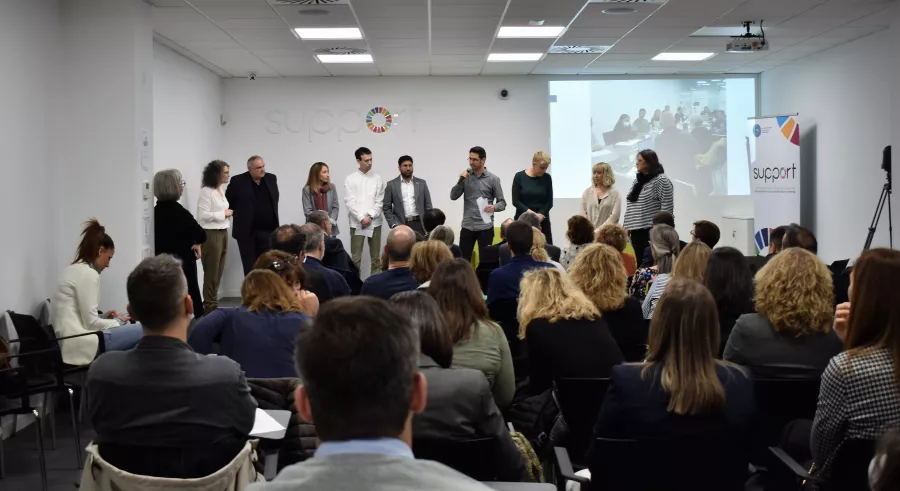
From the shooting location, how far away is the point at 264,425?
2.68 m

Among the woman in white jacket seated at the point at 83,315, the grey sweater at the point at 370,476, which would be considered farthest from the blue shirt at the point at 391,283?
the grey sweater at the point at 370,476

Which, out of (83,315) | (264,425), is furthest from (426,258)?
(264,425)

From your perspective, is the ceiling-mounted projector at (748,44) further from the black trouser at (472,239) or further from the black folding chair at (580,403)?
the black folding chair at (580,403)

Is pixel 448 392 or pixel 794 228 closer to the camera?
pixel 448 392

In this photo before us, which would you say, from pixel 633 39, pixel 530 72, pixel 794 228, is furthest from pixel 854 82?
pixel 794 228

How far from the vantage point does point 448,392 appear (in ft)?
8.43

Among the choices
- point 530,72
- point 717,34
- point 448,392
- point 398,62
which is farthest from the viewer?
point 530,72

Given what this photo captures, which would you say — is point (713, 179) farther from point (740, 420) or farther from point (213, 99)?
point (740, 420)

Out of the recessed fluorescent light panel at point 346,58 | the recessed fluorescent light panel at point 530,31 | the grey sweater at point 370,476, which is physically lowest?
the grey sweater at point 370,476

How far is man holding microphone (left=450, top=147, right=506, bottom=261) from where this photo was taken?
10336mm

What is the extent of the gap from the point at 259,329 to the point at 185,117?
25.7ft

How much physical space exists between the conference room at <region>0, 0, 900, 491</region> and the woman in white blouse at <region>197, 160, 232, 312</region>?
3 centimetres

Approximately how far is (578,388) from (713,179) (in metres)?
10.6

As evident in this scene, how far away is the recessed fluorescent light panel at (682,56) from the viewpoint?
36.3ft
